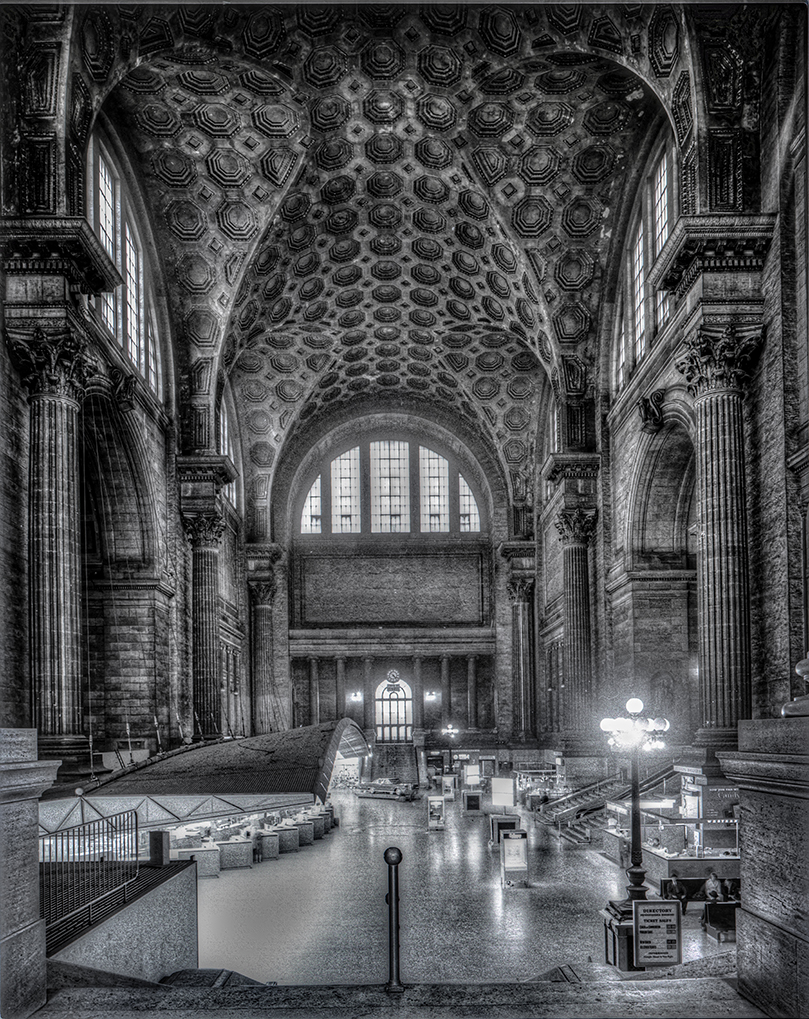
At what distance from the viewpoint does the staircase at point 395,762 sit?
133 ft

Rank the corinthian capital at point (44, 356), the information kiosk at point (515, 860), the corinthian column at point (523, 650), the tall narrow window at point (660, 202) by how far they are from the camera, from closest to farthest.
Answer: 1. the information kiosk at point (515, 860)
2. the corinthian capital at point (44, 356)
3. the tall narrow window at point (660, 202)
4. the corinthian column at point (523, 650)

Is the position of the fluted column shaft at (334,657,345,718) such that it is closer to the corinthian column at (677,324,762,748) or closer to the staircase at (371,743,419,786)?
the staircase at (371,743,419,786)

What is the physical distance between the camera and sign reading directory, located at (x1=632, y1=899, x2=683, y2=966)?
954 centimetres

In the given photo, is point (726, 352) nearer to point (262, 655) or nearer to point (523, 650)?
point (523, 650)

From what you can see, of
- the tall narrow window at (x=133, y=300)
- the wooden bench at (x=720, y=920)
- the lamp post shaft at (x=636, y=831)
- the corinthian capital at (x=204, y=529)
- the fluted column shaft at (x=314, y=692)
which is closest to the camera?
the wooden bench at (x=720, y=920)

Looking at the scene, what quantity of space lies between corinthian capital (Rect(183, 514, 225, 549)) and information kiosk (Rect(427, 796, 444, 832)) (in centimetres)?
1108

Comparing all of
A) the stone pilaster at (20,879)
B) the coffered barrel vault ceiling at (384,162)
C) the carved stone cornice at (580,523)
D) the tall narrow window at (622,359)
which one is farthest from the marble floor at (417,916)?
the coffered barrel vault ceiling at (384,162)

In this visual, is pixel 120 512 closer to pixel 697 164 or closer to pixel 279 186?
pixel 279 186

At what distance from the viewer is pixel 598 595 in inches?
1252

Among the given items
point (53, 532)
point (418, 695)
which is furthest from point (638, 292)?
point (418, 695)

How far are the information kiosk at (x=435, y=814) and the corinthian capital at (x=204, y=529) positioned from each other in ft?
36.4

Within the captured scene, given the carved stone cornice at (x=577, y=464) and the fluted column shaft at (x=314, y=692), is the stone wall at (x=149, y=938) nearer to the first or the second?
the carved stone cornice at (x=577, y=464)

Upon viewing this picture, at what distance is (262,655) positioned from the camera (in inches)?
1891

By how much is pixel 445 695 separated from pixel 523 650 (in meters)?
4.76
